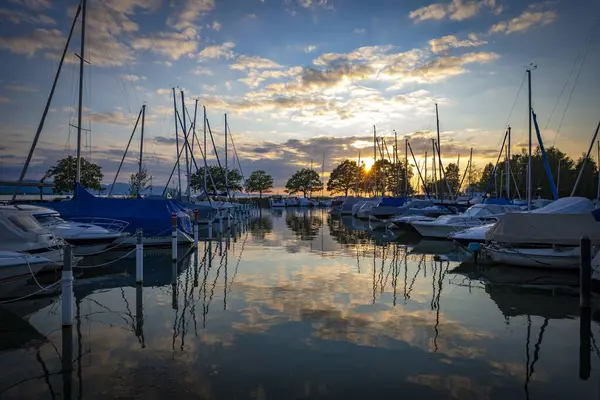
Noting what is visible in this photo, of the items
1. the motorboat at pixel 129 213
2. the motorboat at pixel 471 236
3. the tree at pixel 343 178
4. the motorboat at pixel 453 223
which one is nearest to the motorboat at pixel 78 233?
the motorboat at pixel 129 213

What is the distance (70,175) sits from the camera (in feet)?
201

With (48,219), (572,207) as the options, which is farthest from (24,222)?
(572,207)

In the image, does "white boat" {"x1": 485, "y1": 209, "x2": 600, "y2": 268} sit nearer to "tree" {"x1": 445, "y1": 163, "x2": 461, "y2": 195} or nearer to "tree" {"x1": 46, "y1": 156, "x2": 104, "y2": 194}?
"tree" {"x1": 46, "y1": 156, "x2": 104, "y2": 194}

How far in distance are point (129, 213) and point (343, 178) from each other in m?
110

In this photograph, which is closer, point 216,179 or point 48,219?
point 48,219

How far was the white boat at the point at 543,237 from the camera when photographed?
46.7ft

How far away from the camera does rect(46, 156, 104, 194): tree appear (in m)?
61.5

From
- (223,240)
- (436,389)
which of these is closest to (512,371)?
(436,389)

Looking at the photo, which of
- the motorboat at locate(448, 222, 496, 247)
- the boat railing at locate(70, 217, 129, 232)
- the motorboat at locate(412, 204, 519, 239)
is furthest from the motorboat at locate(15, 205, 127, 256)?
the motorboat at locate(412, 204, 519, 239)

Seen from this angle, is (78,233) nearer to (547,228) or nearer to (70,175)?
(547,228)

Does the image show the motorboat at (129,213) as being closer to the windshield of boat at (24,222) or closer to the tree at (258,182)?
the windshield of boat at (24,222)

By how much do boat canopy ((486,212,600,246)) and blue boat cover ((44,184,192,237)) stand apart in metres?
15.0

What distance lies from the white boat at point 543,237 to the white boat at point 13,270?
14.6 m

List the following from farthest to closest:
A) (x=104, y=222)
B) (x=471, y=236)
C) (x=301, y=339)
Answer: (x=104, y=222), (x=471, y=236), (x=301, y=339)
